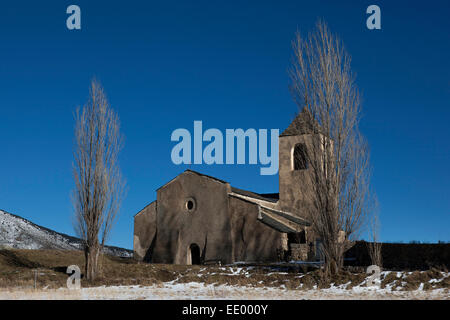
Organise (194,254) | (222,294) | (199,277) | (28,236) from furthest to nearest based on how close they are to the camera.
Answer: (28,236) → (194,254) → (199,277) → (222,294)

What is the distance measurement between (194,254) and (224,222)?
3.65 metres

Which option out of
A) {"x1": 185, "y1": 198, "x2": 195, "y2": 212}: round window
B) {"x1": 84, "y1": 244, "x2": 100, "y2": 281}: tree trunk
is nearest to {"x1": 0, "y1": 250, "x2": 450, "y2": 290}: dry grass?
{"x1": 84, "y1": 244, "x2": 100, "y2": 281}: tree trunk

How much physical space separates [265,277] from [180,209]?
15190 mm

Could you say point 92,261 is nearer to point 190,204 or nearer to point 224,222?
point 224,222

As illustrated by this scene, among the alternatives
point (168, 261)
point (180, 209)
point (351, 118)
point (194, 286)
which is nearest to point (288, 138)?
point (180, 209)

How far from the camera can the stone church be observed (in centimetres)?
3241

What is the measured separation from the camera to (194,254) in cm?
3606

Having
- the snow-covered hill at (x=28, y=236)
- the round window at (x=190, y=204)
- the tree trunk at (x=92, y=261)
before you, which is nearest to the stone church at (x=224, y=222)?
the round window at (x=190, y=204)

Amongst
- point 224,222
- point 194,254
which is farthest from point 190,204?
point 194,254

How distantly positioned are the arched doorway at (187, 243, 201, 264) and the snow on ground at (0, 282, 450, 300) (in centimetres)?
1396

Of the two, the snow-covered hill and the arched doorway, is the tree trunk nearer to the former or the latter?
the arched doorway

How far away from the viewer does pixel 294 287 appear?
19781 mm

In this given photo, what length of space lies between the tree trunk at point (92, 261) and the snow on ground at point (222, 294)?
269cm
